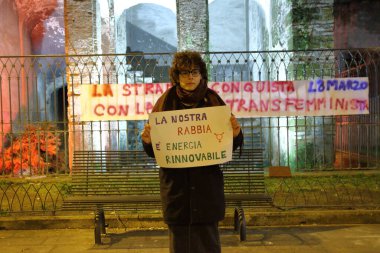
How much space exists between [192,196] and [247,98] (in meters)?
5.50

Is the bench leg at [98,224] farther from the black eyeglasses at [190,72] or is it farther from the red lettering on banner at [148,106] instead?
the red lettering on banner at [148,106]

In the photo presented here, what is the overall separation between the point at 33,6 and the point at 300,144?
33.8ft

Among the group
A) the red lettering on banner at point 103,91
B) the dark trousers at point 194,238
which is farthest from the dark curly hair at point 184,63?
the red lettering on banner at point 103,91

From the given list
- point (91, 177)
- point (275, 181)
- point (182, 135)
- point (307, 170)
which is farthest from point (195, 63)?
point (307, 170)

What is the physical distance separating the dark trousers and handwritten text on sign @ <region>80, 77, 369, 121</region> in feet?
17.3

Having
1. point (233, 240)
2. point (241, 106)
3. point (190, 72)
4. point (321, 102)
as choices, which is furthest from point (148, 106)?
point (190, 72)

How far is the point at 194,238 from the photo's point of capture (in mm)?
3127

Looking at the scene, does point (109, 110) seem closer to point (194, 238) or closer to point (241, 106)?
point (241, 106)

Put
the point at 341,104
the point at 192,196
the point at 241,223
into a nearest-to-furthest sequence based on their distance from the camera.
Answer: the point at 192,196 → the point at 241,223 → the point at 341,104

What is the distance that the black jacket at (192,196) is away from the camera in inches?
121

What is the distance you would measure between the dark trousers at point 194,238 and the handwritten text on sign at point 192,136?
0.47 meters

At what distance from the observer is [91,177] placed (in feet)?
19.2

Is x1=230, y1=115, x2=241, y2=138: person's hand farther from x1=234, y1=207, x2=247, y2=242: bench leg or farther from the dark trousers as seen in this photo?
x1=234, y1=207, x2=247, y2=242: bench leg

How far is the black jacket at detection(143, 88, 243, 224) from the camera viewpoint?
307 centimetres
